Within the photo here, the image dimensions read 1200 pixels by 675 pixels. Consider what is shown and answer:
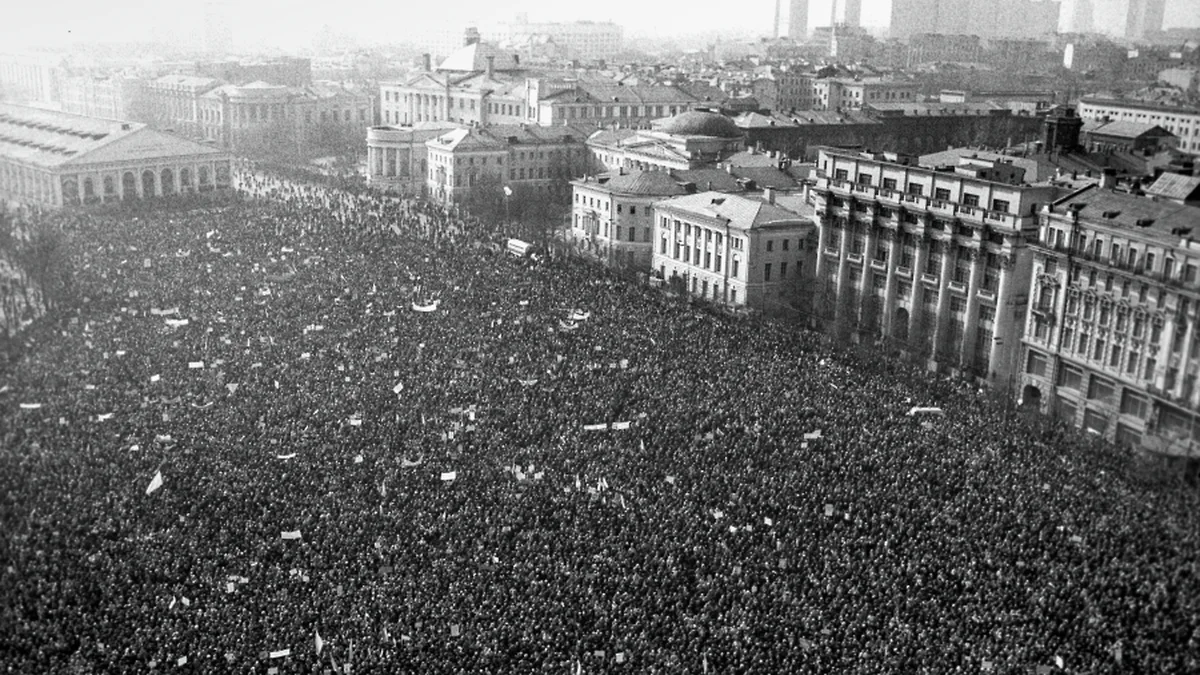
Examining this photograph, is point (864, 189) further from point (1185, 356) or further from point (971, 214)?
point (1185, 356)

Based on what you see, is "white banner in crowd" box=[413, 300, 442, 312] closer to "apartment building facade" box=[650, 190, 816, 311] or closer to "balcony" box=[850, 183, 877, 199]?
"apartment building facade" box=[650, 190, 816, 311]

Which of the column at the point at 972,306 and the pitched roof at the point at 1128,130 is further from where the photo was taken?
the pitched roof at the point at 1128,130

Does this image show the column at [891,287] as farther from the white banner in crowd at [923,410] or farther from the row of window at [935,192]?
the white banner in crowd at [923,410]

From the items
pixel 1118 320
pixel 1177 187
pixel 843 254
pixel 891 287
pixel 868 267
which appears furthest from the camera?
pixel 843 254

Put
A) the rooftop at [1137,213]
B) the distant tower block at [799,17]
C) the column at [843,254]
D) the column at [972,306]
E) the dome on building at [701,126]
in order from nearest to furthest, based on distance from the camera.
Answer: the rooftop at [1137,213] → the column at [972,306] → the column at [843,254] → the dome on building at [701,126] → the distant tower block at [799,17]

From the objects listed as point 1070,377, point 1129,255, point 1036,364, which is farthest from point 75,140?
point 1129,255

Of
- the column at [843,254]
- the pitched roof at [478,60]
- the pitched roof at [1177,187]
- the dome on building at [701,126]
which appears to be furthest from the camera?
the pitched roof at [478,60]

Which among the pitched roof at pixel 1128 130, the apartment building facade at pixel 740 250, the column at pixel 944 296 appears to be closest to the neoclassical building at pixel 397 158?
the apartment building facade at pixel 740 250
